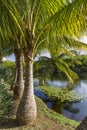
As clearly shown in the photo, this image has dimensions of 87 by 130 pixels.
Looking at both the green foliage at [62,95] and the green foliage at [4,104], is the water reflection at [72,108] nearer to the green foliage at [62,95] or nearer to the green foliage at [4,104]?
the green foliage at [62,95]

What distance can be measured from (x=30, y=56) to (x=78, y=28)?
5.55 feet

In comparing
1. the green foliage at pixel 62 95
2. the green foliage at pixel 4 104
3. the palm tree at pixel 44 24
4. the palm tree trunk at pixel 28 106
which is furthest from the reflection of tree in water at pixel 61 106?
the palm tree at pixel 44 24

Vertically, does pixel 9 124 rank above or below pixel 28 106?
below

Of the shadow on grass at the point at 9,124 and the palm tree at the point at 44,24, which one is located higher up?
the palm tree at the point at 44,24

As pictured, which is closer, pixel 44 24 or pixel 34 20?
pixel 44 24

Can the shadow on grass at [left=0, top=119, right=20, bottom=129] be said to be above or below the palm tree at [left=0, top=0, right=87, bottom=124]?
below

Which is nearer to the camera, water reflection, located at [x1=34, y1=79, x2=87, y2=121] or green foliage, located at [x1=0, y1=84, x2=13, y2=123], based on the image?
green foliage, located at [x1=0, y1=84, x2=13, y2=123]

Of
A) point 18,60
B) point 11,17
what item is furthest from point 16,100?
point 11,17

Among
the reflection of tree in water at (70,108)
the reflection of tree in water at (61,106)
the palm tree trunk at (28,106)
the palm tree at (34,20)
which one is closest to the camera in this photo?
the palm tree at (34,20)

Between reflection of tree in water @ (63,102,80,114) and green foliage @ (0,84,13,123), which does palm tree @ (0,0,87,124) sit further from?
reflection of tree in water @ (63,102,80,114)

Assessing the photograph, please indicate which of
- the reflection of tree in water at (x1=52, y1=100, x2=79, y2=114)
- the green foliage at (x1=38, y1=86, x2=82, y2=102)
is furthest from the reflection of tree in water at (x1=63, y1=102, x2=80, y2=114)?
the green foliage at (x1=38, y1=86, x2=82, y2=102)

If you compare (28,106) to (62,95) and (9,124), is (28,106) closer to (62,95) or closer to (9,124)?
(9,124)

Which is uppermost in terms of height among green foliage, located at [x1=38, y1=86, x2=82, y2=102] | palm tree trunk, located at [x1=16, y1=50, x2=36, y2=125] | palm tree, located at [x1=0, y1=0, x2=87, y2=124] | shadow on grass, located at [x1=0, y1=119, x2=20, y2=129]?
palm tree, located at [x1=0, y1=0, x2=87, y2=124]

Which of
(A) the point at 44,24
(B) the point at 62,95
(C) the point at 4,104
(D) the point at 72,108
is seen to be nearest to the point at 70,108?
(D) the point at 72,108
